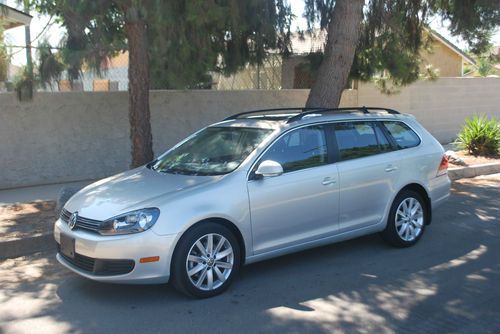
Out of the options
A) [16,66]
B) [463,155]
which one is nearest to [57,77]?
[16,66]

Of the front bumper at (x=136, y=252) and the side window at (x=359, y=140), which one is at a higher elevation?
the side window at (x=359, y=140)

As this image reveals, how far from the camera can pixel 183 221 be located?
15.8 ft

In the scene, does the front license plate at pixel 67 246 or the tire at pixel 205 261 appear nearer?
the tire at pixel 205 261

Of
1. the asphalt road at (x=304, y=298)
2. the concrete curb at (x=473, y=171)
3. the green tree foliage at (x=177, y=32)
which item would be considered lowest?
the asphalt road at (x=304, y=298)

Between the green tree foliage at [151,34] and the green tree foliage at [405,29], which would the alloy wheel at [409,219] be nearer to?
the green tree foliage at [151,34]

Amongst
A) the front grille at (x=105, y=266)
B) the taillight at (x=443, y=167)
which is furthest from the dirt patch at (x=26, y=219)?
the taillight at (x=443, y=167)

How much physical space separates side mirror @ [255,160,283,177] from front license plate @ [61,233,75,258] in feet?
5.81

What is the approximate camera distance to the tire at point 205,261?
15.9ft

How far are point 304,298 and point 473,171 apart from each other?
26.9 ft

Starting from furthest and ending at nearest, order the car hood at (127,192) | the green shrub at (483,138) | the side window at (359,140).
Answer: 1. the green shrub at (483,138)
2. the side window at (359,140)
3. the car hood at (127,192)

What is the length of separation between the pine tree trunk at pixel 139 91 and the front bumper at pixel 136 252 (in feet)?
11.9

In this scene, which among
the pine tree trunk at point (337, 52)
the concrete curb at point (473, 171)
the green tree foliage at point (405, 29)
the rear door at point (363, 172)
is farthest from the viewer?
the concrete curb at point (473, 171)

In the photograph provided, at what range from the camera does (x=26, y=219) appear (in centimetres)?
758

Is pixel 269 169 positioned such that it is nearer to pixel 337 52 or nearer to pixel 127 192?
pixel 127 192
